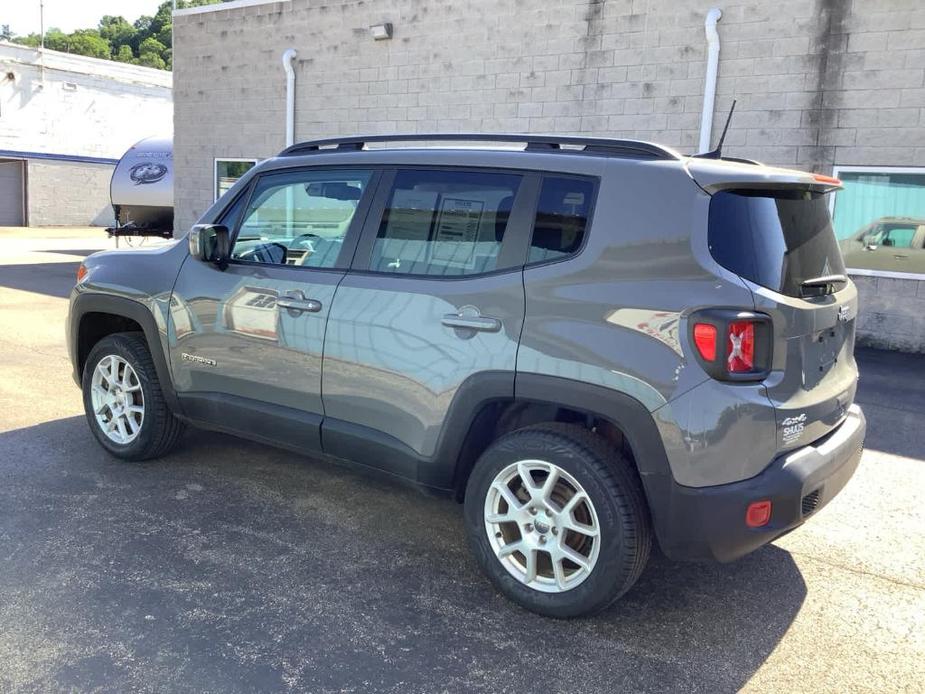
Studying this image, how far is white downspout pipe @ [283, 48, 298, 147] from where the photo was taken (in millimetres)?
14656

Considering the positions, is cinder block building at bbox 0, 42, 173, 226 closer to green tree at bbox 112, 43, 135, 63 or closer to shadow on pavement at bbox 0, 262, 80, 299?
shadow on pavement at bbox 0, 262, 80, 299

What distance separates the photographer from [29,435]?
212 inches

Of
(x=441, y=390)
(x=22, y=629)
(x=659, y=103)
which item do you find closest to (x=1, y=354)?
(x=22, y=629)

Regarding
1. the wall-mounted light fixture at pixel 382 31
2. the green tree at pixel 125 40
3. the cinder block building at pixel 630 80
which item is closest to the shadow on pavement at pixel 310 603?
the cinder block building at pixel 630 80

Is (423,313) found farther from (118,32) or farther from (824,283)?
(118,32)

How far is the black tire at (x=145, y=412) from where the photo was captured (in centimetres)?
474

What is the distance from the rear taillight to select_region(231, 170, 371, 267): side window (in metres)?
1.83

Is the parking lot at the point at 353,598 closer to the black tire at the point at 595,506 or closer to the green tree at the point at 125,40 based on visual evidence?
the black tire at the point at 595,506

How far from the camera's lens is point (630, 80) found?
442 inches

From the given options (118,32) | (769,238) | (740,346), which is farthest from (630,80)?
(118,32)

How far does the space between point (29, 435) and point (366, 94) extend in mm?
9882

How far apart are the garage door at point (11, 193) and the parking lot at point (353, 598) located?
29.4 meters

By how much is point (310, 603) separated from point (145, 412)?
2.00 metres

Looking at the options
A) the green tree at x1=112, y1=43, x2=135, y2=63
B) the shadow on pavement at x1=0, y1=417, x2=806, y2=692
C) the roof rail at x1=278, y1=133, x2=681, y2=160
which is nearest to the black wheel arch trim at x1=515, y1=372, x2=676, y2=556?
the shadow on pavement at x1=0, y1=417, x2=806, y2=692
